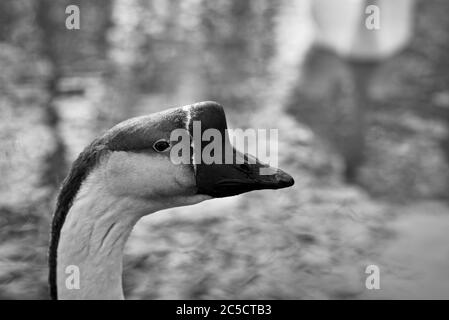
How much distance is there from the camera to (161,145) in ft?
6.17

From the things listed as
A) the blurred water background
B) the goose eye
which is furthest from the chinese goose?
the blurred water background

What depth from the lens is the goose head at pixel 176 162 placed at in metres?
1.86

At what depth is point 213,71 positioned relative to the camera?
5.75 meters

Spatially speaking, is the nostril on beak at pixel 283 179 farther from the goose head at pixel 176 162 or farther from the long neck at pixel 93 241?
the long neck at pixel 93 241

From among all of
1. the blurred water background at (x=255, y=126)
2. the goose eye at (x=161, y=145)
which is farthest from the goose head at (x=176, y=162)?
the blurred water background at (x=255, y=126)

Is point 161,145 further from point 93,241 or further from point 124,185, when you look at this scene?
point 93,241

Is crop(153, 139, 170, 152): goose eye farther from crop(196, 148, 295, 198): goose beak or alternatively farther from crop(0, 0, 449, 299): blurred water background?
crop(0, 0, 449, 299): blurred water background

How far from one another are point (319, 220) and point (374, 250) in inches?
15.4

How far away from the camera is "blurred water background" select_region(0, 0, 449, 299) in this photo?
3.73 m

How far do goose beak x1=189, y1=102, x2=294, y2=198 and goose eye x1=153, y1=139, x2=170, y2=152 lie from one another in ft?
0.28

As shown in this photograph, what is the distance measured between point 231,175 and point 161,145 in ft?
0.72

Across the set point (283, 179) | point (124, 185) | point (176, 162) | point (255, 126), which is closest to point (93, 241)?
point (124, 185)
